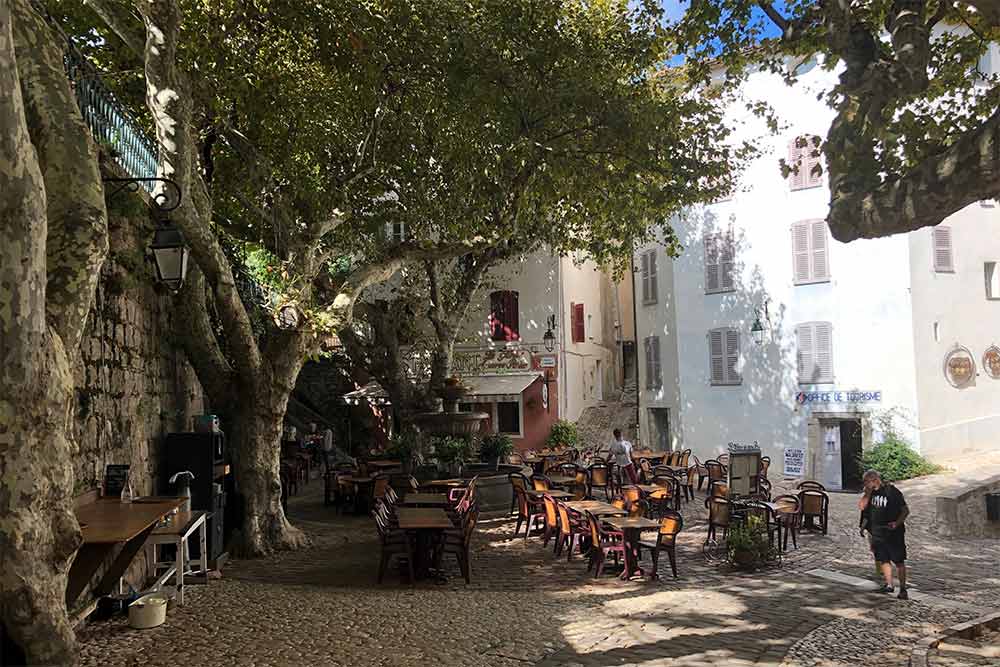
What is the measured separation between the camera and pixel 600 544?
31.9 ft

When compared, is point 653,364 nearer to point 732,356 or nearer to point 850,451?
point 732,356

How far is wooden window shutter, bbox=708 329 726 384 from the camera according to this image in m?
21.9

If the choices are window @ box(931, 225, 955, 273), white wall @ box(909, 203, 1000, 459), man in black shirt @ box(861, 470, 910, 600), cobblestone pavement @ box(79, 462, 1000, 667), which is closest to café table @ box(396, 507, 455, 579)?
cobblestone pavement @ box(79, 462, 1000, 667)

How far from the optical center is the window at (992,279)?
19.6m

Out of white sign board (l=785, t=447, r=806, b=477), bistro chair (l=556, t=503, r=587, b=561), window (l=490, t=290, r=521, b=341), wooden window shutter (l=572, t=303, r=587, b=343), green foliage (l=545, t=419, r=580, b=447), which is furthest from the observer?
wooden window shutter (l=572, t=303, r=587, b=343)

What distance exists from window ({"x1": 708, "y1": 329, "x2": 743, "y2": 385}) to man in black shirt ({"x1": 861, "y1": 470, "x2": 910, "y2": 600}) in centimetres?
1289

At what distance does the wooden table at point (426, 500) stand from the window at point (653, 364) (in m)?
14.1

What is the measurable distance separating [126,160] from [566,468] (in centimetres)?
1039

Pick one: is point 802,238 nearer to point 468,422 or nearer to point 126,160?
point 468,422

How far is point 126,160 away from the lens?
9.13 meters

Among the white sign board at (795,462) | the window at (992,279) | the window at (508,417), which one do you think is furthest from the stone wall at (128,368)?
the window at (992,279)

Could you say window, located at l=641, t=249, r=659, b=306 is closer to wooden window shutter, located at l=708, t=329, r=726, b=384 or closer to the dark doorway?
wooden window shutter, located at l=708, t=329, r=726, b=384

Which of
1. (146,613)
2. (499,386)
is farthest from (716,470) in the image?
(146,613)

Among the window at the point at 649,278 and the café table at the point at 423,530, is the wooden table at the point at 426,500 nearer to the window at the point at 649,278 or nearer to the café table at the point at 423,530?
the café table at the point at 423,530
